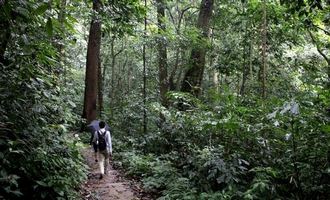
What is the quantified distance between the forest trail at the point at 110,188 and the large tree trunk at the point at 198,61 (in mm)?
3860

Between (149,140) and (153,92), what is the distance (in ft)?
25.9

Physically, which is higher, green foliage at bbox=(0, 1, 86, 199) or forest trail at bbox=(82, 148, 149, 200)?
green foliage at bbox=(0, 1, 86, 199)

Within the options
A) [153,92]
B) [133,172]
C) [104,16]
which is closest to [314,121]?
[104,16]

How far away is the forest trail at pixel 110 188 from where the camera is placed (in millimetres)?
7906

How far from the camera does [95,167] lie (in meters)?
11.2

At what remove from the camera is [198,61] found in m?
12.8

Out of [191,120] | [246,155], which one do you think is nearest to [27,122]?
[246,155]

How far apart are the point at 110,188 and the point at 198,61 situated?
5.96 m

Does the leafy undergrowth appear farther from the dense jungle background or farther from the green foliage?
the green foliage

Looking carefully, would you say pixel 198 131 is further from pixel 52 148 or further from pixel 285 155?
pixel 52 148

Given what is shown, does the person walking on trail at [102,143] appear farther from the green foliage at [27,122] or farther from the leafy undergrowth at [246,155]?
the green foliage at [27,122]

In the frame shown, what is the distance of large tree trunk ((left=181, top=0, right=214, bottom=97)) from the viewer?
12.5 meters

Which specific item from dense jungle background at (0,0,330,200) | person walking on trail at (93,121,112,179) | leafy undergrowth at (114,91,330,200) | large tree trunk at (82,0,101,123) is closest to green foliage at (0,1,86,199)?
dense jungle background at (0,0,330,200)

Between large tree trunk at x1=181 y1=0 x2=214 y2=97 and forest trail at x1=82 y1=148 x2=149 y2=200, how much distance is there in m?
3.86
